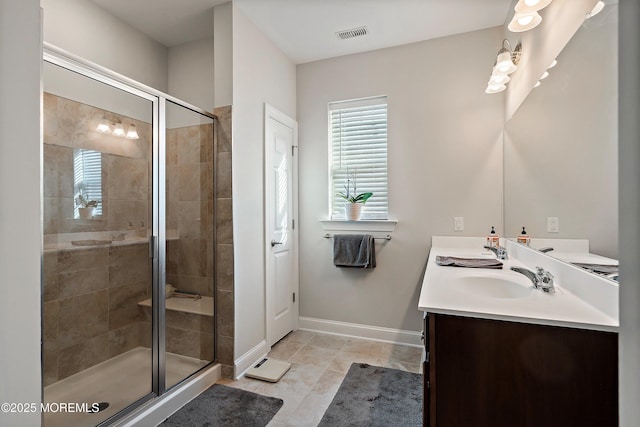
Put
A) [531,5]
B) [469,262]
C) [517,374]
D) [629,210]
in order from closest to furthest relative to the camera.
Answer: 1. [629,210]
2. [517,374]
3. [531,5]
4. [469,262]

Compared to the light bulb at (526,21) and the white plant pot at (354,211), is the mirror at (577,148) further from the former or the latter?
the white plant pot at (354,211)

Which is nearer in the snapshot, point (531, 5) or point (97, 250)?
point (531, 5)

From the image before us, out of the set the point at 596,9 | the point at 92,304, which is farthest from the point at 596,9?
the point at 92,304

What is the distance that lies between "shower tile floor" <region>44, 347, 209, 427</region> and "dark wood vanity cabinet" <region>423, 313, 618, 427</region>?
5.21ft

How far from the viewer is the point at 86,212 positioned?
1872 millimetres

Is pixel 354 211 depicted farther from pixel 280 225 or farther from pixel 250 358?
pixel 250 358

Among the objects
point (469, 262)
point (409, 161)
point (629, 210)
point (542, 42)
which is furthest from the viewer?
point (409, 161)

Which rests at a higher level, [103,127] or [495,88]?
[495,88]

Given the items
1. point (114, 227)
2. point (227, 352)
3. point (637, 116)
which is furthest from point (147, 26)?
point (637, 116)

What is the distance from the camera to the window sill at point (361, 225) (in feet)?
9.50

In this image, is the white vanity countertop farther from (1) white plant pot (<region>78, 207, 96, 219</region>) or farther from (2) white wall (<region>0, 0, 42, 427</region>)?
(1) white plant pot (<region>78, 207, 96, 219</region>)

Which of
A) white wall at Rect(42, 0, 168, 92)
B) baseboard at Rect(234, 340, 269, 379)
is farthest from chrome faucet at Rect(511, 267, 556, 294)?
white wall at Rect(42, 0, 168, 92)

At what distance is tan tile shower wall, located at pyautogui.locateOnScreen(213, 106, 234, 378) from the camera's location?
227cm

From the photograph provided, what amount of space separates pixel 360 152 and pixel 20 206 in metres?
2.81
